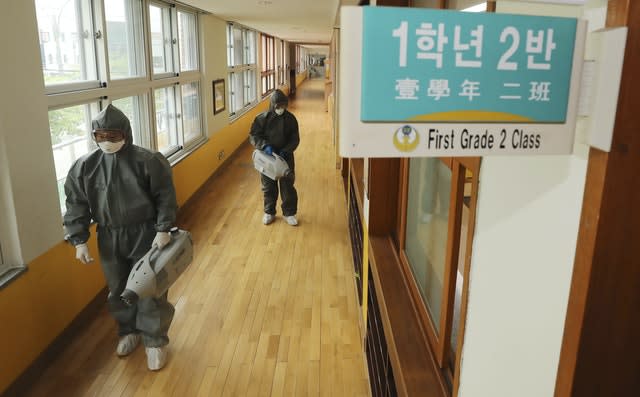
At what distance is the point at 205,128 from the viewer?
283 inches

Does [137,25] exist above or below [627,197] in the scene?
above

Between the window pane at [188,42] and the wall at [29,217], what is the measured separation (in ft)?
11.8

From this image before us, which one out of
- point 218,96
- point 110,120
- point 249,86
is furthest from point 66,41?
point 249,86

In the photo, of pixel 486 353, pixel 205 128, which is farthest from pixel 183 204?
pixel 486 353

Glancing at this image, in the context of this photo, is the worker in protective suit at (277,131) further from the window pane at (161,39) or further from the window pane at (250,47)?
the window pane at (250,47)

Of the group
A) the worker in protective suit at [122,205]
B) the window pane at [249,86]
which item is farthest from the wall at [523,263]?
the window pane at [249,86]

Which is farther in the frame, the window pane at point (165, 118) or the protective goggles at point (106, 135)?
the window pane at point (165, 118)

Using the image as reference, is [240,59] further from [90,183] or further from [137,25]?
[90,183]

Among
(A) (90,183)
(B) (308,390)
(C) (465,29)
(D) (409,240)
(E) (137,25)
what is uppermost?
(E) (137,25)

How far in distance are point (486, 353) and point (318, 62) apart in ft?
144

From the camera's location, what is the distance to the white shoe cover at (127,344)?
3153 millimetres

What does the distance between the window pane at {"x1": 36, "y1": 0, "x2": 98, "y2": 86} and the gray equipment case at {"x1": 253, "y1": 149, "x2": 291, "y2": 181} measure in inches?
68.8

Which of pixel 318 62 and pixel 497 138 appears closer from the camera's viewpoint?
pixel 497 138

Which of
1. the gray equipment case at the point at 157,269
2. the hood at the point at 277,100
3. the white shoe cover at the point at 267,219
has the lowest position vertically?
the white shoe cover at the point at 267,219
